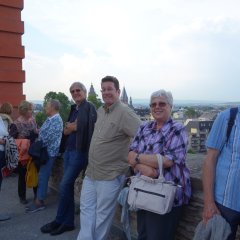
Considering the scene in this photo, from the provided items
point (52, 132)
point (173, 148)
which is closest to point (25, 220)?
point (52, 132)

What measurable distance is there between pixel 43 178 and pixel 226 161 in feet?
11.7

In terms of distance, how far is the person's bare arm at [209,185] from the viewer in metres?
2.46

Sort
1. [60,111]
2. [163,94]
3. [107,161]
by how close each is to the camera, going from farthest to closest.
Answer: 1. [60,111]
2. [107,161]
3. [163,94]

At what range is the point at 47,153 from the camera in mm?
5406

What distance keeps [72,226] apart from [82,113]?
4.56ft

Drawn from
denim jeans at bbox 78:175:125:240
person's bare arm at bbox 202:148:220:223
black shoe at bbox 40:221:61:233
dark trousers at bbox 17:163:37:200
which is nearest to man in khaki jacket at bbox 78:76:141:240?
denim jeans at bbox 78:175:125:240

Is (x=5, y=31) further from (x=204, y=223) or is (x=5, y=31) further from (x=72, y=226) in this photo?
(x=204, y=223)

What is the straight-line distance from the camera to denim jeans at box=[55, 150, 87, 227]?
438 centimetres

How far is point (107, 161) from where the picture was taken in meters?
3.68

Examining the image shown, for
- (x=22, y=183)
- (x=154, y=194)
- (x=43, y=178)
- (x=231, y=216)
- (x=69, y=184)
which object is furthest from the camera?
(x=22, y=183)

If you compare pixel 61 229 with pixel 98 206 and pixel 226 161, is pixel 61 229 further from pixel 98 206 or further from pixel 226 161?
pixel 226 161

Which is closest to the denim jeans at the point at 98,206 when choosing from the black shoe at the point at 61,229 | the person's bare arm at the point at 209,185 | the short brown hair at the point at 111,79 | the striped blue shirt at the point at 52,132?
the black shoe at the point at 61,229

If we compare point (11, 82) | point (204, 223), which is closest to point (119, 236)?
point (204, 223)

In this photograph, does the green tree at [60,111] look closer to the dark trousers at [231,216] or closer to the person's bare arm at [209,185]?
the person's bare arm at [209,185]
